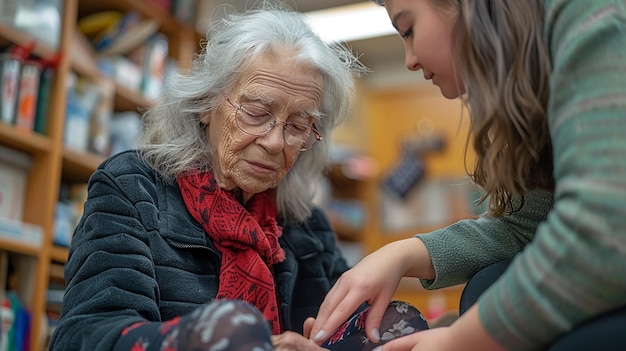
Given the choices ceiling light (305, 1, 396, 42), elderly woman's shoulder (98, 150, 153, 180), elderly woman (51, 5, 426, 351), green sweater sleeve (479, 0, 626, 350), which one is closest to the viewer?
green sweater sleeve (479, 0, 626, 350)

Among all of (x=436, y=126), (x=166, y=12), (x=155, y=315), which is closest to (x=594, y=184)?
(x=155, y=315)

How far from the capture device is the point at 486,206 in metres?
1.44

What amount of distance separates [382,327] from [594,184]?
52 cm

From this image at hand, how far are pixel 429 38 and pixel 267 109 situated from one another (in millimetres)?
479

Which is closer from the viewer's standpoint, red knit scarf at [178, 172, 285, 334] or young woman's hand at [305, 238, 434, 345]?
young woman's hand at [305, 238, 434, 345]

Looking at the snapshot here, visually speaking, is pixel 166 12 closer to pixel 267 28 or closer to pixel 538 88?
pixel 267 28

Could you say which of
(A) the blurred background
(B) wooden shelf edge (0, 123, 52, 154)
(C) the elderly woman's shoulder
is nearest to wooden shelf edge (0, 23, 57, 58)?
(A) the blurred background

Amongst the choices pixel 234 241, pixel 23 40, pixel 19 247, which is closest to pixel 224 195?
pixel 234 241

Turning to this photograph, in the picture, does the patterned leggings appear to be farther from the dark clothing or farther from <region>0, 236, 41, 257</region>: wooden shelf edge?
<region>0, 236, 41, 257</region>: wooden shelf edge

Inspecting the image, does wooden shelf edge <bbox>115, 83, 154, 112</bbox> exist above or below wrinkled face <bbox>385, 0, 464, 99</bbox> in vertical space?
below

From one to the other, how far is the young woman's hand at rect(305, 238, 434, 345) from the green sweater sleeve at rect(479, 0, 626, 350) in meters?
0.30

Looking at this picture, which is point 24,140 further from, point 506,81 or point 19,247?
point 506,81

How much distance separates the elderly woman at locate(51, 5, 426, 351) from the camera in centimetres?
130

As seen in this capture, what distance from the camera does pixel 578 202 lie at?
0.86m
